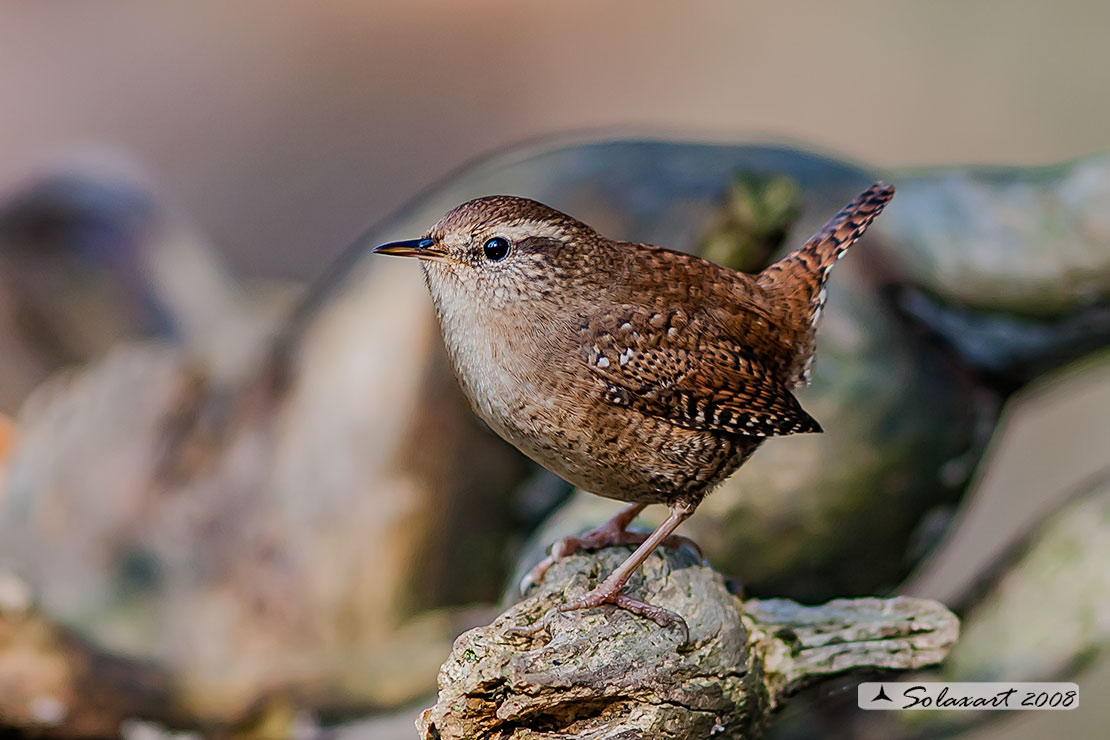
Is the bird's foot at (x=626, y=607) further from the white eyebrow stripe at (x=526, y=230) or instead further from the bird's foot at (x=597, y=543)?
the white eyebrow stripe at (x=526, y=230)

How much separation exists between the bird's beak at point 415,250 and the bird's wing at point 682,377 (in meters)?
0.29

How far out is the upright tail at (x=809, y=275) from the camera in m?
1.95

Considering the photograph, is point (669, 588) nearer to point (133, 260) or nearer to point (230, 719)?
point (230, 719)

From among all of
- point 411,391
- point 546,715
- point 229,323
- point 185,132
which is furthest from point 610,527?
point 185,132

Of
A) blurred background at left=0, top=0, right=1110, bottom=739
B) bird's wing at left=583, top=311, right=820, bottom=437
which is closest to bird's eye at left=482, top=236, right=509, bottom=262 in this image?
bird's wing at left=583, top=311, right=820, bottom=437

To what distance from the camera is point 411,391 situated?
304 centimetres

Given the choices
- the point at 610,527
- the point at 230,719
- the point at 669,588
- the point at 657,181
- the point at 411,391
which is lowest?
the point at 669,588

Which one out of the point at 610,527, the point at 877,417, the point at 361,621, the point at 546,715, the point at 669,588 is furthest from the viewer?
the point at 361,621

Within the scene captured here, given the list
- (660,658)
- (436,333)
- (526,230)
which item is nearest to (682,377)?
(526,230)

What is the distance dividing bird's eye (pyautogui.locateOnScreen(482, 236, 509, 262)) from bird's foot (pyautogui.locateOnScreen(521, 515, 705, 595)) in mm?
603

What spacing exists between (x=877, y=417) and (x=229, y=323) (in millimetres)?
2427

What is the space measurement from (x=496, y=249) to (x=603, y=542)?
661 millimetres

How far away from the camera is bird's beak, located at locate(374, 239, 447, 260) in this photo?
5.36 ft

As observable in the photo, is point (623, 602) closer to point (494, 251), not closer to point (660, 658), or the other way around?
point (660, 658)
